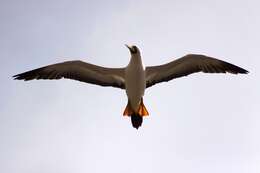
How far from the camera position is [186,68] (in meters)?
14.7

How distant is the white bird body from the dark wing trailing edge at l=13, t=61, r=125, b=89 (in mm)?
792

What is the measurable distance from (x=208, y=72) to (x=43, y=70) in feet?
16.5

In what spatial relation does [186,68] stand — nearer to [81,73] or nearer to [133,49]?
[133,49]

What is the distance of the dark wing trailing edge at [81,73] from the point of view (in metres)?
14.2

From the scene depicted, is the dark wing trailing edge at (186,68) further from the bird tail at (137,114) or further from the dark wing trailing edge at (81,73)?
the bird tail at (137,114)

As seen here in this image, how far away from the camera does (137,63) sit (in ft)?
44.0

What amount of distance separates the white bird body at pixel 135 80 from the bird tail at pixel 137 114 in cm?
10

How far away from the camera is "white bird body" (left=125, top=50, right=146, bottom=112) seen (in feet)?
44.0

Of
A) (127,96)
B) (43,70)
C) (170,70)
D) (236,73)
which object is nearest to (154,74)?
(170,70)

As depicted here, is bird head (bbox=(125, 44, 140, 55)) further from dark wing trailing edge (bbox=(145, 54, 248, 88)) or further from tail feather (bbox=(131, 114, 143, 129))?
tail feather (bbox=(131, 114, 143, 129))

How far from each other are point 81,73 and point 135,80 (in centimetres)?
202

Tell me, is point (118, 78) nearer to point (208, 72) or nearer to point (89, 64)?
point (89, 64)

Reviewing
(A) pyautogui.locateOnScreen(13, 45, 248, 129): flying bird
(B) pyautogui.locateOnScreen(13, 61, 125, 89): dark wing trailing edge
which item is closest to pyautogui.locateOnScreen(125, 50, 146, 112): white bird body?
(A) pyautogui.locateOnScreen(13, 45, 248, 129): flying bird

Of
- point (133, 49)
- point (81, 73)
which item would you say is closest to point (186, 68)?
point (133, 49)
